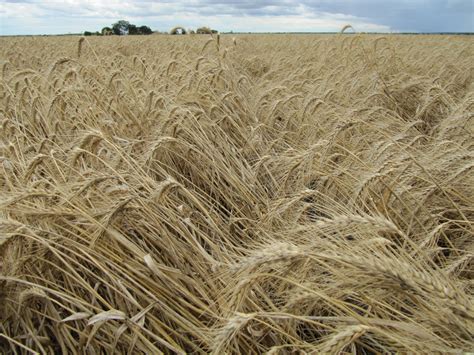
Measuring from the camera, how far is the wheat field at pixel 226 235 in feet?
3.77

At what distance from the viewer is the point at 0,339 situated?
1472 millimetres

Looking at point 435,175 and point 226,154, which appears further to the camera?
point 226,154

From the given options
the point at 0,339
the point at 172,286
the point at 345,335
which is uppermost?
the point at 345,335

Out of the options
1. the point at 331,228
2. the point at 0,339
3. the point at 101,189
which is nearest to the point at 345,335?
the point at 331,228

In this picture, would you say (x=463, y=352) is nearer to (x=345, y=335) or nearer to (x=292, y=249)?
(x=345, y=335)

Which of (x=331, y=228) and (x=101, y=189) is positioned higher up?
(x=331, y=228)

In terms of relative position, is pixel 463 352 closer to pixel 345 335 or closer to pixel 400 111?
pixel 345 335

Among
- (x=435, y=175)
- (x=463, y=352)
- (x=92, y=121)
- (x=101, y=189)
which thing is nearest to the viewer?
(x=463, y=352)

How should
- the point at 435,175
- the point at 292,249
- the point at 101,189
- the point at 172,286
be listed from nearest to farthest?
the point at 292,249 < the point at 172,286 < the point at 101,189 < the point at 435,175

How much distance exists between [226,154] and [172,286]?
4.59 feet

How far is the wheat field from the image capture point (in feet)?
3.77

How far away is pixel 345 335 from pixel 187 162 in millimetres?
1932

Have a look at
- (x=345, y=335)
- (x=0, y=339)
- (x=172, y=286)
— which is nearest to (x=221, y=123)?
(x=172, y=286)

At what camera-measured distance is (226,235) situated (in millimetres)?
2055
